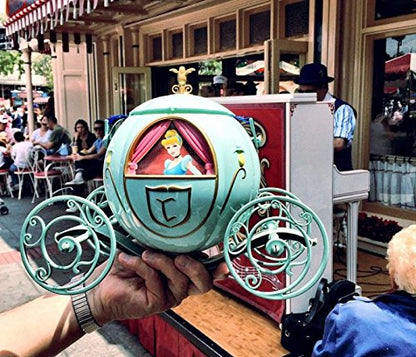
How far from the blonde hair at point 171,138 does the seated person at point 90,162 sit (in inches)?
250

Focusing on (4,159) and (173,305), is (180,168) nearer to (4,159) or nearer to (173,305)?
(173,305)

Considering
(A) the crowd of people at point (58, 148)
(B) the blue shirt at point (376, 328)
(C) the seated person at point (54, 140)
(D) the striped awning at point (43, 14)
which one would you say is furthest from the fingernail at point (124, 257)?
(C) the seated person at point (54, 140)

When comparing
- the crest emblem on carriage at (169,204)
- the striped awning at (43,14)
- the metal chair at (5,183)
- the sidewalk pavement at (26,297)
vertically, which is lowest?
the sidewalk pavement at (26,297)

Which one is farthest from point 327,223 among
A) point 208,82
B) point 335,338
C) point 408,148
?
point 208,82

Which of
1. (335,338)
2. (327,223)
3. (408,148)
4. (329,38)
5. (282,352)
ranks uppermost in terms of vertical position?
(329,38)

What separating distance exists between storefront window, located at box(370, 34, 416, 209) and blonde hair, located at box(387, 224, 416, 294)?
2.98 meters

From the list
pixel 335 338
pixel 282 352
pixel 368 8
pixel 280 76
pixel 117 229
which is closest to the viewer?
pixel 117 229

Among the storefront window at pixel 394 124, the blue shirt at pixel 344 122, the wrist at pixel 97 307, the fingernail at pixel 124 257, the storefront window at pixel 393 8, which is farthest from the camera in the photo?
the storefront window at pixel 394 124

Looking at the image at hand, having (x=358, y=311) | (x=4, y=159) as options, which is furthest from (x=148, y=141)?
(x=4, y=159)

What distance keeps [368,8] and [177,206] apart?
4218mm

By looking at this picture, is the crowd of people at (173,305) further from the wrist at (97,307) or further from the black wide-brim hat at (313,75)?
the black wide-brim hat at (313,75)

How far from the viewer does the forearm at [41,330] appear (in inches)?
46.9

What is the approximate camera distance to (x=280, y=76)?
4789 millimetres

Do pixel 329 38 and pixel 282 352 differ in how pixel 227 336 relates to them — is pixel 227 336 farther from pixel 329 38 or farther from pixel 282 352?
pixel 329 38
